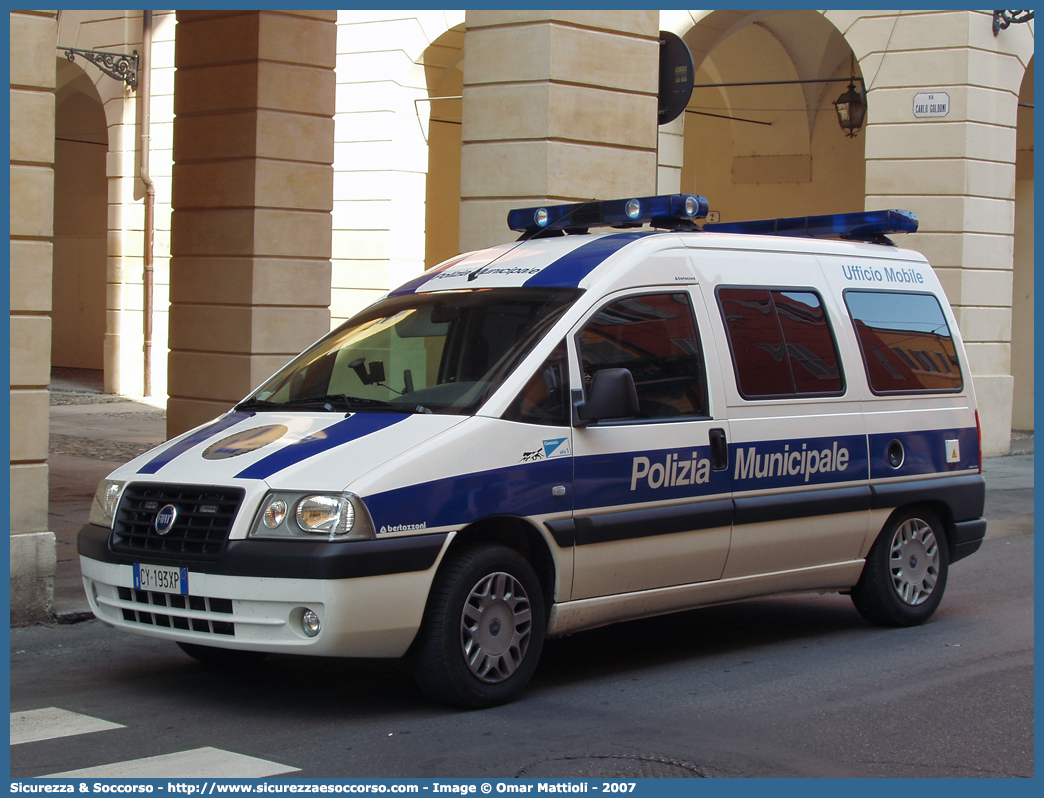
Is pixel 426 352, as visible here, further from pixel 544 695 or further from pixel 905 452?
pixel 905 452

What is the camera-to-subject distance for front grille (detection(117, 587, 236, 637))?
5504 millimetres

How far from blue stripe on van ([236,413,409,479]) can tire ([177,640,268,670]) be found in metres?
1.21

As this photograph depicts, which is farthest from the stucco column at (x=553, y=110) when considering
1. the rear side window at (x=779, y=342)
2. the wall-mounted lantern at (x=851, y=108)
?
the wall-mounted lantern at (x=851, y=108)

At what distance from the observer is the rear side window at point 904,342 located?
297 inches

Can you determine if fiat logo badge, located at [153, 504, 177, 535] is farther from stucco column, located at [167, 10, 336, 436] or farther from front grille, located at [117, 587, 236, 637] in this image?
stucco column, located at [167, 10, 336, 436]

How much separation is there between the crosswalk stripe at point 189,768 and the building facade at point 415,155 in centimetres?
279

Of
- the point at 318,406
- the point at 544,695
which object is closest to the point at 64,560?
the point at 318,406

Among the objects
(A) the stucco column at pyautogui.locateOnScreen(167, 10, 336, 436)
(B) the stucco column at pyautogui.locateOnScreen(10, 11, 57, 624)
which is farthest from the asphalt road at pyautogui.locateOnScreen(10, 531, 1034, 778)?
(A) the stucco column at pyautogui.locateOnScreen(167, 10, 336, 436)

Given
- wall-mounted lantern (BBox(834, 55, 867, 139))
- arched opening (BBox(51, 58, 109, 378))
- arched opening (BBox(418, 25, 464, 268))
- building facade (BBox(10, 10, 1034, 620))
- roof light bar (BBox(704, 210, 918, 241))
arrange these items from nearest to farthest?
roof light bar (BBox(704, 210, 918, 241)) < building facade (BBox(10, 10, 1034, 620)) < wall-mounted lantern (BBox(834, 55, 867, 139)) < arched opening (BBox(418, 25, 464, 268)) < arched opening (BBox(51, 58, 109, 378))

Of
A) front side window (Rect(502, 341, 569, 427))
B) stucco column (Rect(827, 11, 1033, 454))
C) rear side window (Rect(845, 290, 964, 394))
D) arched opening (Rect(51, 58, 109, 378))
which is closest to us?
front side window (Rect(502, 341, 569, 427))

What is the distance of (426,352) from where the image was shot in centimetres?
638

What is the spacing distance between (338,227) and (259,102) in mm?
7837

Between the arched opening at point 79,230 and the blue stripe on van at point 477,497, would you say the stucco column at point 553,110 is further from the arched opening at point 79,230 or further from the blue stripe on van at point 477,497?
the arched opening at point 79,230

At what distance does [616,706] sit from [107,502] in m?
2.42
